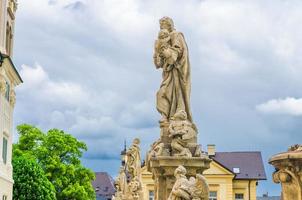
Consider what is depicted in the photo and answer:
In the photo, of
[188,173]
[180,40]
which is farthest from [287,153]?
[180,40]

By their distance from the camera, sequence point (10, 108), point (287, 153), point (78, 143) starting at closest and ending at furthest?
point (287, 153) → point (10, 108) → point (78, 143)

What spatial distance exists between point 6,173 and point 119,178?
16462mm

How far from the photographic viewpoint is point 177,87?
556 inches

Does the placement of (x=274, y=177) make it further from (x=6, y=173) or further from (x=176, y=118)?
(x=6, y=173)

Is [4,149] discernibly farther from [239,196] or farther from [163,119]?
[163,119]

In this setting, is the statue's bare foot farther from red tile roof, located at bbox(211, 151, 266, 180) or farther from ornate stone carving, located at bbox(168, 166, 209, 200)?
red tile roof, located at bbox(211, 151, 266, 180)

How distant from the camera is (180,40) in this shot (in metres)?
14.2

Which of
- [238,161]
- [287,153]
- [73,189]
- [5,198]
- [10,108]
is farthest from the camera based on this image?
[238,161]

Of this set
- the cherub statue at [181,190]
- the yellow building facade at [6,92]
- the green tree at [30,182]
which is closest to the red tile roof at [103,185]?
the green tree at [30,182]

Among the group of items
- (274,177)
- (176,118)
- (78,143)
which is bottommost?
Answer: (274,177)

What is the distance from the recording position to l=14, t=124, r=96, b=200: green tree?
5456 cm

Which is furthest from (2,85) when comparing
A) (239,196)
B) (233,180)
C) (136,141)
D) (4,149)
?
(239,196)

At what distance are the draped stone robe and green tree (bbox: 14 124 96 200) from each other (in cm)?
4039

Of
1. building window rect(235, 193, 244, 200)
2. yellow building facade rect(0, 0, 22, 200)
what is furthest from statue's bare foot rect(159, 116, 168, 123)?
building window rect(235, 193, 244, 200)
